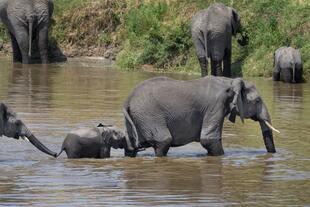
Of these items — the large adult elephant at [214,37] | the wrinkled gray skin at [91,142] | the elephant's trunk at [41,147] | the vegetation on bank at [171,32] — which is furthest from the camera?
the vegetation on bank at [171,32]

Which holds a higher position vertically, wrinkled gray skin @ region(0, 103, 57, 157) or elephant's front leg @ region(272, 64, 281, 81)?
wrinkled gray skin @ region(0, 103, 57, 157)

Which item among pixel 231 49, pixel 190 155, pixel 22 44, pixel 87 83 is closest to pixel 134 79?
pixel 87 83

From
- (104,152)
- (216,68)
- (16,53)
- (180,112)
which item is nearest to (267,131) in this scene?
(180,112)

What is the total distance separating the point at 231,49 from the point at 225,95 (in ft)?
36.5

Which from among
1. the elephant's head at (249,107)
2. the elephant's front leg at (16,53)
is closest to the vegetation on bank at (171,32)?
the elephant's front leg at (16,53)

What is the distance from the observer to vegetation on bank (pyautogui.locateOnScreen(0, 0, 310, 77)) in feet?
85.1

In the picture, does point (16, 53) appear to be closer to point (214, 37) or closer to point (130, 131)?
point (214, 37)

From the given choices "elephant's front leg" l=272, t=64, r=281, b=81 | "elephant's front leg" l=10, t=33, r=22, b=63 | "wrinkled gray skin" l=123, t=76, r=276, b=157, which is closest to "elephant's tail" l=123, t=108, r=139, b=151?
"wrinkled gray skin" l=123, t=76, r=276, b=157

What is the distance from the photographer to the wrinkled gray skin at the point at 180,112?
14.4m

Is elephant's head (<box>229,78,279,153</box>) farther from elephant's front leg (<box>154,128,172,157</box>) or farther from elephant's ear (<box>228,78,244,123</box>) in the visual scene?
elephant's front leg (<box>154,128,172,157</box>)

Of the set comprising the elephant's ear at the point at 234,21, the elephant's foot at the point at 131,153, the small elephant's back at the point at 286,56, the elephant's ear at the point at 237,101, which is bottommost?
the elephant's foot at the point at 131,153

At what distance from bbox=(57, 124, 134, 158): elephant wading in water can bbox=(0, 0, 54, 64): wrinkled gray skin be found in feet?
45.6

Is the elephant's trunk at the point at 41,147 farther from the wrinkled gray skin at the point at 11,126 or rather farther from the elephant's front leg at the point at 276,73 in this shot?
the elephant's front leg at the point at 276,73

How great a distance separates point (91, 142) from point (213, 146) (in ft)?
4.61
